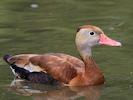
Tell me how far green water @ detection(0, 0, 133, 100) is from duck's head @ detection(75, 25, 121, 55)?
1.93ft

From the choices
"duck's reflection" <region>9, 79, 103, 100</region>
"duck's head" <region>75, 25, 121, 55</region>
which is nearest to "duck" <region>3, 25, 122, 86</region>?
"duck's head" <region>75, 25, 121, 55</region>

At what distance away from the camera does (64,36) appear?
1728 cm

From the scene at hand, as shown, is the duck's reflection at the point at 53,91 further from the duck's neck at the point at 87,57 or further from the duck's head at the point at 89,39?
the duck's head at the point at 89,39

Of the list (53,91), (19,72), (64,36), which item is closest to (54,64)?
(53,91)

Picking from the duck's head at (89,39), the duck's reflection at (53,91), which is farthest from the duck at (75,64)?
the duck's reflection at (53,91)

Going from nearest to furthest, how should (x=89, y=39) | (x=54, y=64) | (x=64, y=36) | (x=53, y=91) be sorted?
(x=53, y=91) < (x=54, y=64) < (x=89, y=39) < (x=64, y=36)

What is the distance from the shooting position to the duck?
47.8 feet

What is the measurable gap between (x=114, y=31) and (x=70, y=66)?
128 inches

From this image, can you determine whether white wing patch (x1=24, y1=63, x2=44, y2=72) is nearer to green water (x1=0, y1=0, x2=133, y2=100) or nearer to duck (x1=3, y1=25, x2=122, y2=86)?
duck (x1=3, y1=25, x2=122, y2=86)

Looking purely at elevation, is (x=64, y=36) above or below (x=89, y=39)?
below

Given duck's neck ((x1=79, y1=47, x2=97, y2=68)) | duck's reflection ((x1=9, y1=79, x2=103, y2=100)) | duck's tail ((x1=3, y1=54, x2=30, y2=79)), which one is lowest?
duck's reflection ((x1=9, y1=79, x2=103, y2=100))

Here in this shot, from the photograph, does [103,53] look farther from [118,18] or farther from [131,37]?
[118,18]

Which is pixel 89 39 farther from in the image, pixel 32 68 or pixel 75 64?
pixel 32 68

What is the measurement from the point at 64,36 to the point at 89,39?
2.56 metres
